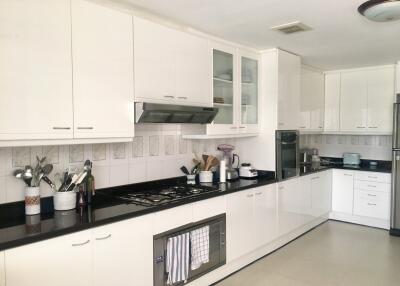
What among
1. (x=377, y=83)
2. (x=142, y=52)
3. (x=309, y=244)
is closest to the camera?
(x=142, y=52)

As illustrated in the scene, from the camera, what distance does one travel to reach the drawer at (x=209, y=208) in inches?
109

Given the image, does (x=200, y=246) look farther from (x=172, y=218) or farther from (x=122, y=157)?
(x=122, y=157)

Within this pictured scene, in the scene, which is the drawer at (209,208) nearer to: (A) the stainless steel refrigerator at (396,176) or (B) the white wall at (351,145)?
(A) the stainless steel refrigerator at (396,176)

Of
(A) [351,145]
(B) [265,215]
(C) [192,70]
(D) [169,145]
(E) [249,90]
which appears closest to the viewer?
(C) [192,70]

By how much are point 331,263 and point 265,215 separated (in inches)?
32.7

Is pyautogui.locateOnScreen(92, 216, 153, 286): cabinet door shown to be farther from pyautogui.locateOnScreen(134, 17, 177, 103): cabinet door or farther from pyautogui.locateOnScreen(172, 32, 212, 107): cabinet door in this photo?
pyautogui.locateOnScreen(172, 32, 212, 107): cabinet door

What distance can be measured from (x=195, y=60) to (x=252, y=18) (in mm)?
617

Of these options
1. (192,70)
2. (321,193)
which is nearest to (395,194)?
(321,193)

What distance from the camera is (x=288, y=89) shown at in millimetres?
3969

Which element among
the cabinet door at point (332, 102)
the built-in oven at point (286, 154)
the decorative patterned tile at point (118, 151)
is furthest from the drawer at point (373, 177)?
the decorative patterned tile at point (118, 151)

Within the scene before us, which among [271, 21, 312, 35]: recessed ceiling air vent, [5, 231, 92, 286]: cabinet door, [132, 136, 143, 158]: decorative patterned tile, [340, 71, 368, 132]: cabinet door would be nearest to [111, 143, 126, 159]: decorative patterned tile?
[132, 136, 143, 158]: decorative patterned tile

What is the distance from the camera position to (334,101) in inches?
205

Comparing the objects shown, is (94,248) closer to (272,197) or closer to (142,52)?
(142,52)

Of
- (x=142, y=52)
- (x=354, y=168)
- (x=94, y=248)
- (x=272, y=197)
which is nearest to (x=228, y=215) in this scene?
(x=272, y=197)
